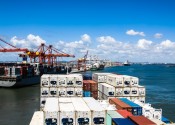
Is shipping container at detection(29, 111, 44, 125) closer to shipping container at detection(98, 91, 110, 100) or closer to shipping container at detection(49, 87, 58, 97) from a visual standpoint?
shipping container at detection(49, 87, 58, 97)

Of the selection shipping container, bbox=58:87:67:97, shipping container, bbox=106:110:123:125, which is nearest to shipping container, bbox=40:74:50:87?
shipping container, bbox=58:87:67:97

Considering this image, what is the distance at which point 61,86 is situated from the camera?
50.2m

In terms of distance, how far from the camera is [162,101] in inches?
2963

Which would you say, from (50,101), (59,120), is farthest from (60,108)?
(50,101)

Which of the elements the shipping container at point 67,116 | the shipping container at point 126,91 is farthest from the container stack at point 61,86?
the shipping container at point 67,116

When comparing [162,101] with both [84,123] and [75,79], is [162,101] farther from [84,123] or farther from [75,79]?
[84,123]

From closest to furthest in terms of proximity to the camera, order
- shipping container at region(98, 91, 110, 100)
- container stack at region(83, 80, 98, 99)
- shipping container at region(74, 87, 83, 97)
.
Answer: shipping container at region(74, 87, 83, 97) < shipping container at region(98, 91, 110, 100) < container stack at region(83, 80, 98, 99)

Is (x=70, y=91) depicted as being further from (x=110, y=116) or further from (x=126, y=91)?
(x=110, y=116)

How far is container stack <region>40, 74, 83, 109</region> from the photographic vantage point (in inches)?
1932

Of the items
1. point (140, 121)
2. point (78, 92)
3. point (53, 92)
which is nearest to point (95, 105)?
point (140, 121)

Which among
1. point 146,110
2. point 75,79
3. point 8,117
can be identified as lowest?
point 8,117

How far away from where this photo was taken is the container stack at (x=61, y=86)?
49.1m

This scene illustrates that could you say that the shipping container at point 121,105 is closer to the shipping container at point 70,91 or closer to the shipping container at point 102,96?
the shipping container at point 102,96

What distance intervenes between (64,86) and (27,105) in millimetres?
23239
